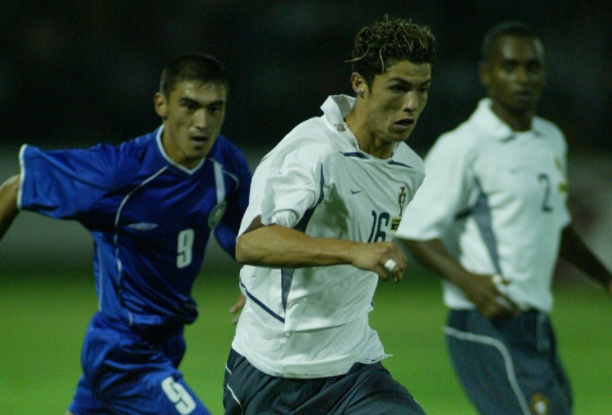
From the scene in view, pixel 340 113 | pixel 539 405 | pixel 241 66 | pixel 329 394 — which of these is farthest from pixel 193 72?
pixel 241 66

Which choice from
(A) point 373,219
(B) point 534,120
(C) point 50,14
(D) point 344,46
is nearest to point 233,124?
(D) point 344,46

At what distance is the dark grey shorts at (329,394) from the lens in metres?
3.99

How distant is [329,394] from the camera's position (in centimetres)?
401

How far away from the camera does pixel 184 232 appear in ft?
17.0

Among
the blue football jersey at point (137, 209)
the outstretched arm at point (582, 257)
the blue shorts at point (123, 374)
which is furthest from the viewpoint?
the outstretched arm at point (582, 257)

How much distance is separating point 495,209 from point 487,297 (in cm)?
51

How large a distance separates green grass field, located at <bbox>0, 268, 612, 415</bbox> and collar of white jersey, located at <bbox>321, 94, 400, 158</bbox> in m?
4.03

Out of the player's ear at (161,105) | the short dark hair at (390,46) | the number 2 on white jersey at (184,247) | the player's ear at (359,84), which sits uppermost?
the short dark hair at (390,46)

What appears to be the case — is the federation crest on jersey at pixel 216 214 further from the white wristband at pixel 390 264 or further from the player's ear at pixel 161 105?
the white wristband at pixel 390 264

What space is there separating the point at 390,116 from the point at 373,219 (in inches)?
15.4

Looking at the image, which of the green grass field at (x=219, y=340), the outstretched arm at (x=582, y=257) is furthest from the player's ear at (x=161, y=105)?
the green grass field at (x=219, y=340)

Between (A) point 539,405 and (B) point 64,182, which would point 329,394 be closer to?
(A) point 539,405

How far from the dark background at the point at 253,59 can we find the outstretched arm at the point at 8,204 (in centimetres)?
1047

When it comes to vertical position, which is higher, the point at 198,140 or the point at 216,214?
the point at 198,140
